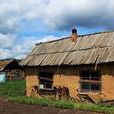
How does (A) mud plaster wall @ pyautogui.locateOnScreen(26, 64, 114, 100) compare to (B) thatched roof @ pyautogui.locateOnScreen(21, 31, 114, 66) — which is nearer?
(A) mud plaster wall @ pyautogui.locateOnScreen(26, 64, 114, 100)

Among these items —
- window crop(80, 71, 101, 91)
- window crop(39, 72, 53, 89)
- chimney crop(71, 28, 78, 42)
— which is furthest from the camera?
chimney crop(71, 28, 78, 42)

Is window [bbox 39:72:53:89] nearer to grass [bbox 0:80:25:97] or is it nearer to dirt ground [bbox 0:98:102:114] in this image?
grass [bbox 0:80:25:97]

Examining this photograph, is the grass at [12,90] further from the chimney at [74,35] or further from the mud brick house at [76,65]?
the chimney at [74,35]

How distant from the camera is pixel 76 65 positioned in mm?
23078

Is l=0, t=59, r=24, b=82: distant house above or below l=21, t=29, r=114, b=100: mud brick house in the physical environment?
above

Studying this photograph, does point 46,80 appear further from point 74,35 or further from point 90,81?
point 90,81

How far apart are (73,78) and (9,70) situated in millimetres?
27487

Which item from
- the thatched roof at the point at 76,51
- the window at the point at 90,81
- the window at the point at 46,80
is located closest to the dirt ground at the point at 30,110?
the window at the point at 90,81

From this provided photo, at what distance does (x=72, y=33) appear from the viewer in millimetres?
26391

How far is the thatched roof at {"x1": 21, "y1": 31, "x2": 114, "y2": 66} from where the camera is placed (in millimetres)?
22109

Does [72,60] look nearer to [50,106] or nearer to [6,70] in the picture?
[50,106]

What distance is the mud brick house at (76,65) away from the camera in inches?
842

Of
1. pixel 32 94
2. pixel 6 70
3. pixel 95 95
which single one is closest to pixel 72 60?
pixel 95 95

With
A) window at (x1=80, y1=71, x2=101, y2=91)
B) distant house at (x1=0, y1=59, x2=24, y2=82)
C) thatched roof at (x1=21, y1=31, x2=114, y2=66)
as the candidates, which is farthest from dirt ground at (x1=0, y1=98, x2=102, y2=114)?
distant house at (x1=0, y1=59, x2=24, y2=82)
